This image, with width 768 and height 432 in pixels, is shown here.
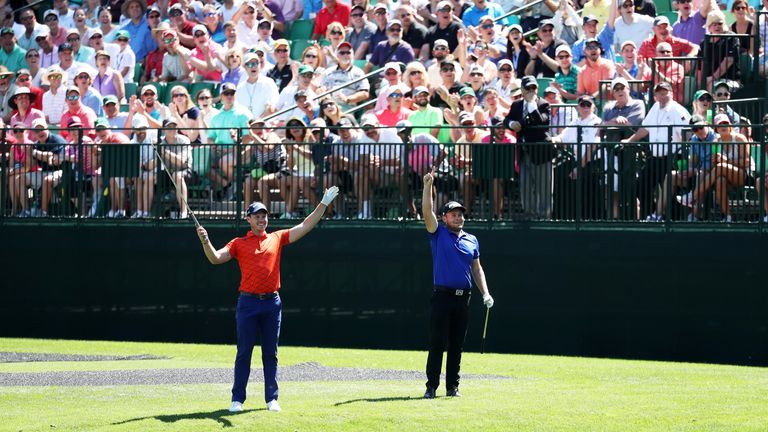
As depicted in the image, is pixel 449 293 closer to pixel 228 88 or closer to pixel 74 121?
pixel 228 88

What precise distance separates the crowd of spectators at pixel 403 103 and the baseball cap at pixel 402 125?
1.7 inches

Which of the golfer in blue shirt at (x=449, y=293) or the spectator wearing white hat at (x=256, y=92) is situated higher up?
the spectator wearing white hat at (x=256, y=92)

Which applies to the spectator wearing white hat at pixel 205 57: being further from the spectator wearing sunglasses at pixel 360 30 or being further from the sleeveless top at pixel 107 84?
the spectator wearing sunglasses at pixel 360 30

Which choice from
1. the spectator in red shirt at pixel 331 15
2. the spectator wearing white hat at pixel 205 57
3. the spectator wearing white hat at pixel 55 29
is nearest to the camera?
the spectator wearing white hat at pixel 205 57

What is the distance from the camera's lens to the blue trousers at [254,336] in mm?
13109

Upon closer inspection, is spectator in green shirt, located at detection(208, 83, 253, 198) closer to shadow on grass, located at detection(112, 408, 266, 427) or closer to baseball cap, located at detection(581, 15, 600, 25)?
baseball cap, located at detection(581, 15, 600, 25)

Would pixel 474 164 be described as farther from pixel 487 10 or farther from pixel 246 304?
pixel 246 304

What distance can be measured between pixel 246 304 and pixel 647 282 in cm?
831

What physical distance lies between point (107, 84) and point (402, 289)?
685 centimetres

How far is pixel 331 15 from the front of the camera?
25844 millimetres

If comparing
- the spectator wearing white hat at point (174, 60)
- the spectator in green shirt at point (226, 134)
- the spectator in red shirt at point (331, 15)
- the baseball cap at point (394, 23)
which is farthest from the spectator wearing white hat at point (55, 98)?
the baseball cap at point (394, 23)

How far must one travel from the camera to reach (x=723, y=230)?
63.4 ft

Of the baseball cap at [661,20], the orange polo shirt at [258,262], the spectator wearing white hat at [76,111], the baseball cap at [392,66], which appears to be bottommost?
the orange polo shirt at [258,262]

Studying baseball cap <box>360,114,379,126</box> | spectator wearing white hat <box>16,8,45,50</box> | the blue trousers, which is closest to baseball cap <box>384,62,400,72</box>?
baseball cap <box>360,114,379,126</box>
